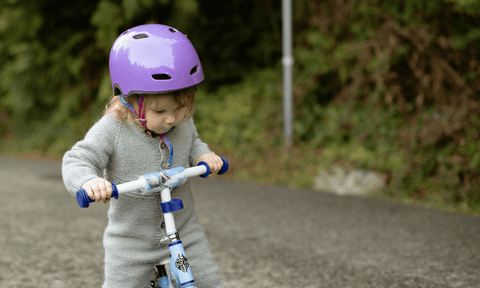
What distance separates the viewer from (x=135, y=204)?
2125 millimetres

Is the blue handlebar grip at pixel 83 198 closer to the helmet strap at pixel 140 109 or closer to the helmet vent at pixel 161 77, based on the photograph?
the helmet strap at pixel 140 109

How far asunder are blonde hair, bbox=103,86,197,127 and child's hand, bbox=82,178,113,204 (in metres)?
0.39

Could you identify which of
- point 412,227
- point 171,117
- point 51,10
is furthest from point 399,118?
point 51,10

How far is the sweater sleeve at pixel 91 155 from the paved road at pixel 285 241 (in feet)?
5.29

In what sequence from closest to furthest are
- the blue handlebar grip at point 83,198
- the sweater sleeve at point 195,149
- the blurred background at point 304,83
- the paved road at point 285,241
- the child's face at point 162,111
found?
the blue handlebar grip at point 83,198 < the child's face at point 162,111 < the sweater sleeve at point 195,149 < the paved road at point 285,241 < the blurred background at point 304,83

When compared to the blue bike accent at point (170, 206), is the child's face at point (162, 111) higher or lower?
higher

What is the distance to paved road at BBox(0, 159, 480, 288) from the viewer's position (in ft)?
10.9

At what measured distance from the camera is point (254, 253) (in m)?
3.84

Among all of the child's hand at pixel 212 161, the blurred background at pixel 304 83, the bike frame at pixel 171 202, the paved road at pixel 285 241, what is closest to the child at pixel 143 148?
the child's hand at pixel 212 161

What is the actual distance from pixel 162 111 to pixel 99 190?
1.40 ft

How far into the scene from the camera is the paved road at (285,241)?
3334 millimetres

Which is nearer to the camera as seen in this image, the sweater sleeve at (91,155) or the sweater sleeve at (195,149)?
the sweater sleeve at (91,155)

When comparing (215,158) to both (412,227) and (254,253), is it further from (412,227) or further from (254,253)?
(412,227)

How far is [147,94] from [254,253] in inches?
89.9
